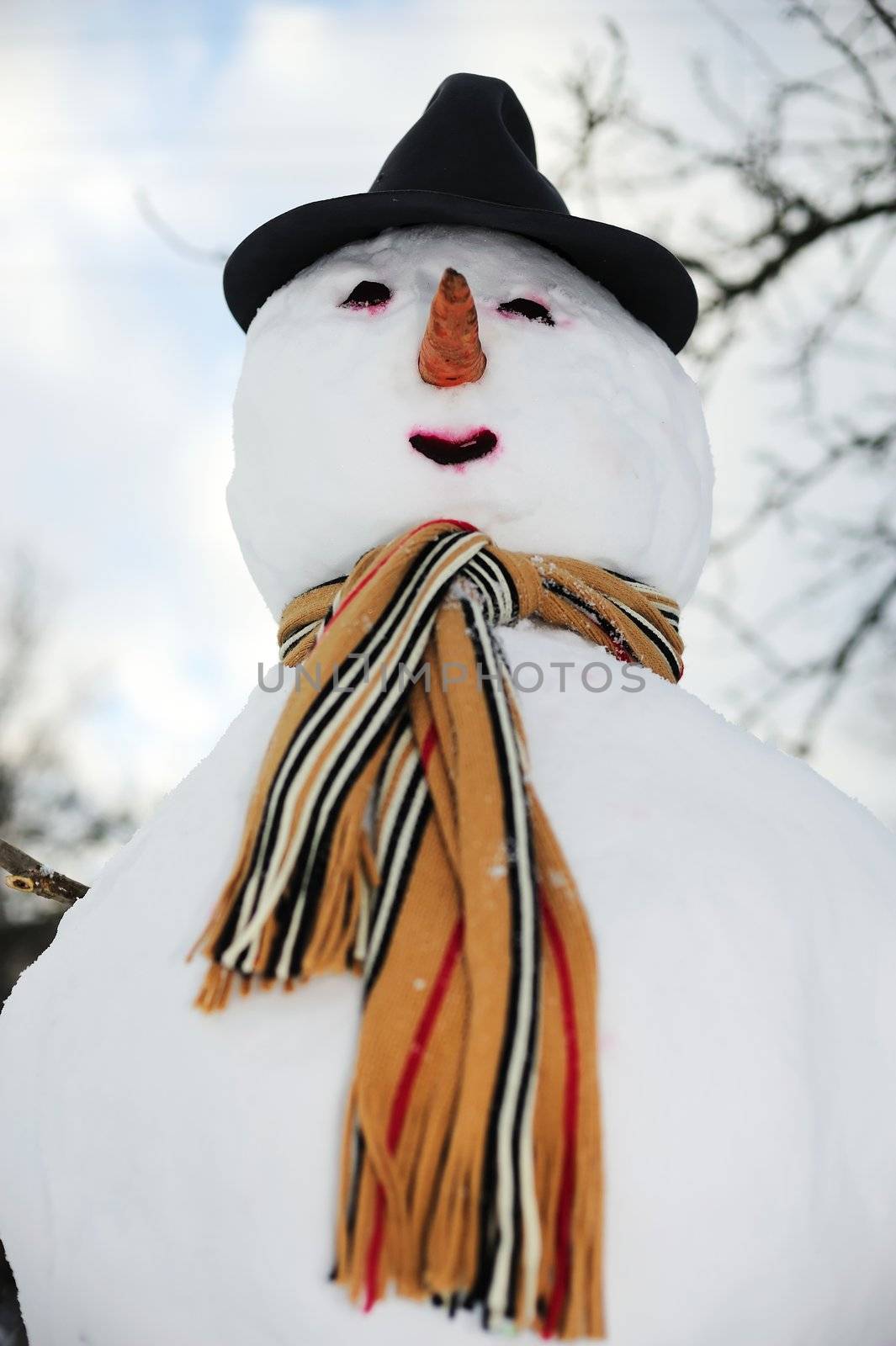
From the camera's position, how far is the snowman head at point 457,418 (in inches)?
46.7

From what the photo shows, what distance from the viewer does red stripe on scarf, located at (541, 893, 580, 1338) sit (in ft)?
2.24

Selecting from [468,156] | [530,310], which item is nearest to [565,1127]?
[530,310]

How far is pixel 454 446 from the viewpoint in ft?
3.88

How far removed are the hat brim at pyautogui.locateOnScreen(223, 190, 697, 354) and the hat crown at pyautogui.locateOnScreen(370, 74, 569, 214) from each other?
8 cm

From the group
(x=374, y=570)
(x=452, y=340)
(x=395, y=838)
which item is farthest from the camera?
(x=452, y=340)

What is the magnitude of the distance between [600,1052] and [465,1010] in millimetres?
106

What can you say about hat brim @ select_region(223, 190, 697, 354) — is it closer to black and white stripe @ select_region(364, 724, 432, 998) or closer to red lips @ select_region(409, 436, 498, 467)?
red lips @ select_region(409, 436, 498, 467)

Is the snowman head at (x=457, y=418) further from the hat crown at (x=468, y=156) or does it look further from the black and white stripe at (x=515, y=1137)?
the black and white stripe at (x=515, y=1137)

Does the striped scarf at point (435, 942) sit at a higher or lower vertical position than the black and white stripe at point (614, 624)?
lower

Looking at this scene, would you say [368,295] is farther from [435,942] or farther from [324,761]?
[435,942]

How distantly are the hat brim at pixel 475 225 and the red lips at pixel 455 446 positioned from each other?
309 mm

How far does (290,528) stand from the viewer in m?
1.27

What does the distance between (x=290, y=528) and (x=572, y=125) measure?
1.97 meters

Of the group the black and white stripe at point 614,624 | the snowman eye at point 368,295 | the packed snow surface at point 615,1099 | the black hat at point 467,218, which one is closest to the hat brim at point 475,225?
the black hat at point 467,218
